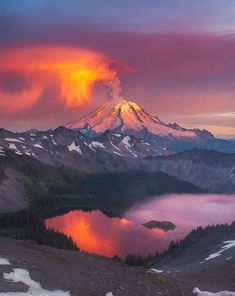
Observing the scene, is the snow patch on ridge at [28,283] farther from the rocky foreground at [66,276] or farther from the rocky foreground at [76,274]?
the rocky foreground at [76,274]

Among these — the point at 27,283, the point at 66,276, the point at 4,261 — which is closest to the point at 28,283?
the point at 27,283

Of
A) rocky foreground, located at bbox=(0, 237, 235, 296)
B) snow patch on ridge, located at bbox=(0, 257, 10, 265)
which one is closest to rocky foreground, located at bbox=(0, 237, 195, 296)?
rocky foreground, located at bbox=(0, 237, 235, 296)

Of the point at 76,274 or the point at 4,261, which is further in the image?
the point at 76,274

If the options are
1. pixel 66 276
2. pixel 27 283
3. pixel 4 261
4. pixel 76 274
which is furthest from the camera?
pixel 76 274

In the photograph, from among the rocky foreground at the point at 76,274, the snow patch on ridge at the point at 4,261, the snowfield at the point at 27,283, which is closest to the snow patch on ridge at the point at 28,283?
the snowfield at the point at 27,283

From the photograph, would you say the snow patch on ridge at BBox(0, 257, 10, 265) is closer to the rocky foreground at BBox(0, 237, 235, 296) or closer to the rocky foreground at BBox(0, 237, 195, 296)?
the rocky foreground at BBox(0, 237, 235, 296)

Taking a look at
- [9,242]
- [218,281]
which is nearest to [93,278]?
[9,242]

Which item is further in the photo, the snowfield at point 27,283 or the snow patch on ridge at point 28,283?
the snow patch on ridge at point 28,283

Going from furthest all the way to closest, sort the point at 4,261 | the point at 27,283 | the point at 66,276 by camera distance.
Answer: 1. the point at 66,276
2. the point at 4,261
3. the point at 27,283

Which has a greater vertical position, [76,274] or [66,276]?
[76,274]

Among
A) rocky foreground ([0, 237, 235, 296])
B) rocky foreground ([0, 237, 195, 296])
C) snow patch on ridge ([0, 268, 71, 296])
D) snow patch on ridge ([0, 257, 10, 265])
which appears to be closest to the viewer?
snow patch on ridge ([0, 268, 71, 296])

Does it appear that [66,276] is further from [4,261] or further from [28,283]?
[4,261]
